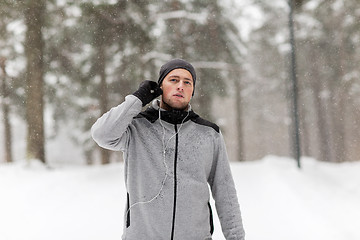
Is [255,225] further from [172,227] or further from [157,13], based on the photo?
[157,13]

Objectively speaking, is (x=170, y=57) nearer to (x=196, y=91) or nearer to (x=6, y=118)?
(x=196, y=91)

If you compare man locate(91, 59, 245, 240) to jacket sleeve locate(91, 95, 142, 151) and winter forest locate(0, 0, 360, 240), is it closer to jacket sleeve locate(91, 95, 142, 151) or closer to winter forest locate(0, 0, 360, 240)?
jacket sleeve locate(91, 95, 142, 151)

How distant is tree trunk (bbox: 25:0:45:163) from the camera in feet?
31.4

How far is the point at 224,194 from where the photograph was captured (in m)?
1.98

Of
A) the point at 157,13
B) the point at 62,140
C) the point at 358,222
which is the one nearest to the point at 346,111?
the point at 157,13

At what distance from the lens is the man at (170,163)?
183 centimetres

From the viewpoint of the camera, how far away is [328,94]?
17.3 meters

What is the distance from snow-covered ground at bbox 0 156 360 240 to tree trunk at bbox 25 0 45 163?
67cm

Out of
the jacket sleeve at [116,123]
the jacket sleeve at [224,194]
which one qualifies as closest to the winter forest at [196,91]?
the jacket sleeve at [224,194]

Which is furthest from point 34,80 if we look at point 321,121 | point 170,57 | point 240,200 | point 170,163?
point 321,121

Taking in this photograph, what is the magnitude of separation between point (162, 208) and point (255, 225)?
3676 mm

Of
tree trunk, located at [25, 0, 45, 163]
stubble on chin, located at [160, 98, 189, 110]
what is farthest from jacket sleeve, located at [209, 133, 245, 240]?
tree trunk, located at [25, 0, 45, 163]

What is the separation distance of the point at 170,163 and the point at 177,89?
0.48 m

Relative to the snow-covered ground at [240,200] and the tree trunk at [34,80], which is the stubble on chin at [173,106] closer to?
the snow-covered ground at [240,200]
